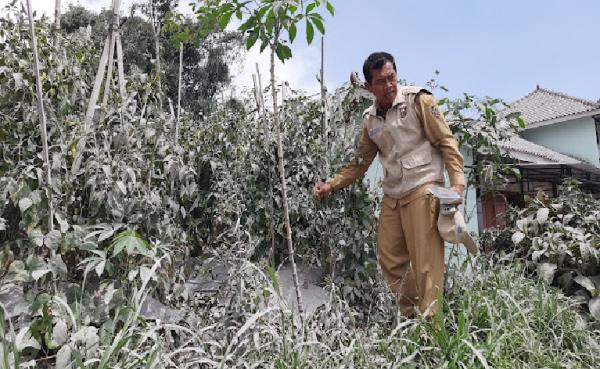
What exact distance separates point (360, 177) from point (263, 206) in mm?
589

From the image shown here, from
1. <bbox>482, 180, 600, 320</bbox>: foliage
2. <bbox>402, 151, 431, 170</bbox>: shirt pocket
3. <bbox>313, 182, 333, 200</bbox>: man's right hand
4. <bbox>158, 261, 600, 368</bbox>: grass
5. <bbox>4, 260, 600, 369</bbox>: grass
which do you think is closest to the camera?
<bbox>4, 260, 600, 369</bbox>: grass

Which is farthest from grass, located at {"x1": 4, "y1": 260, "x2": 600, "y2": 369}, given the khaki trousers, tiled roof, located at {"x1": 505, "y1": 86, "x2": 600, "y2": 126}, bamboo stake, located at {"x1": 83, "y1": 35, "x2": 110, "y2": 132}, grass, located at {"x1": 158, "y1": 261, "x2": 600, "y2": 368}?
tiled roof, located at {"x1": 505, "y1": 86, "x2": 600, "y2": 126}

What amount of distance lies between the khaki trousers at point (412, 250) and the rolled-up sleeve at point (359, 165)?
21cm

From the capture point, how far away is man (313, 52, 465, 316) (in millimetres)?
2463

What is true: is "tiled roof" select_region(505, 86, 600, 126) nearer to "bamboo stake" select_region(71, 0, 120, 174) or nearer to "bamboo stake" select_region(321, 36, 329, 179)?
"bamboo stake" select_region(321, 36, 329, 179)

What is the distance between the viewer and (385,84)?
2549 millimetres

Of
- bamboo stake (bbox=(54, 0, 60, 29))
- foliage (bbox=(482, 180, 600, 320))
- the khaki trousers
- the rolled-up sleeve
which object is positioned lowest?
foliage (bbox=(482, 180, 600, 320))

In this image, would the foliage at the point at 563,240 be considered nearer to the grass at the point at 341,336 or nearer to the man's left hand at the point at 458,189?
the grass at the point at 341,336

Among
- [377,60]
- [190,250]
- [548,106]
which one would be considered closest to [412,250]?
[377,60]

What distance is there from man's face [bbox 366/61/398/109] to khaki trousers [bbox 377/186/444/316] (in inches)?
19.5

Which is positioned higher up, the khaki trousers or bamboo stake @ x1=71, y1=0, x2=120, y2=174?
bamboo stake @ x1=71, y1=0, x2=120, y2=174

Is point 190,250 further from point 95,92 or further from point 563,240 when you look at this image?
point 563,240

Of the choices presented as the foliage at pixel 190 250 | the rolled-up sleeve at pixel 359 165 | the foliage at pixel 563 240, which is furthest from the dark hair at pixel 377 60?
the foliage at pixel 563 240

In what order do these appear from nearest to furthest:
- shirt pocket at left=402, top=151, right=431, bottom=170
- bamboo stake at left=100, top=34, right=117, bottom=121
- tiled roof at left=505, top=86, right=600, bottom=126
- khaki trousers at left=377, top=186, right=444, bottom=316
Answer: bamboo stake at left=100, top=34, right=117, bottom=121
khaki trousers at left=377, top=186, right=444, bottom=316
shirt pocket at left=402, top=151, right=431, bottom=170
tiled roof at left=505, top=86, right=600, bottom=126
